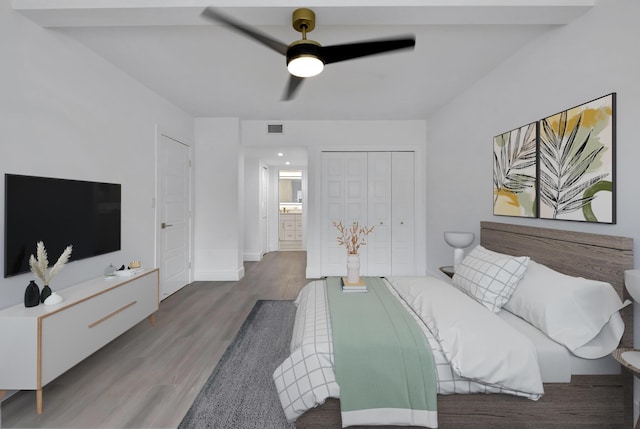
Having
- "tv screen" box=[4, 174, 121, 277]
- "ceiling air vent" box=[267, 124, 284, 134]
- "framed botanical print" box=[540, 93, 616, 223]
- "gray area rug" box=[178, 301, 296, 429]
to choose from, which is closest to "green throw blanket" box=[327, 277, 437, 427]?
"gray area rug" box=[178, 301, 296, 429]

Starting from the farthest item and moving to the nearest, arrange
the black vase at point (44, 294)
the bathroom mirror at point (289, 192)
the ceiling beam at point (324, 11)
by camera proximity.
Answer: the bathroom mirror at point (289, 192) < the black vase at point (44, 294) < the ceiling beam at point (324, 11)

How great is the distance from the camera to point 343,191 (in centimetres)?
484

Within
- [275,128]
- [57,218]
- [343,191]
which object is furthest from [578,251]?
[275,128]

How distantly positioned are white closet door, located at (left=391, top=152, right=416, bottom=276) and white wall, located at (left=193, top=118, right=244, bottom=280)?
256 centimetres

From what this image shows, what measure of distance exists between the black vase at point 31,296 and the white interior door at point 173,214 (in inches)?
69.7

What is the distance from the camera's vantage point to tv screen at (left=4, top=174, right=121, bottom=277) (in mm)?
1910

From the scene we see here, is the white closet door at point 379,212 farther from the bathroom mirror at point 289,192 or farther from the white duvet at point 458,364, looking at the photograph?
the bathroom mirror at point 289,192

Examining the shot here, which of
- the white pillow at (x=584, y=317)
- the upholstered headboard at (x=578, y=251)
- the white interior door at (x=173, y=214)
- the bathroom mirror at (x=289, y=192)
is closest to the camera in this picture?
the white pillow at (x=584, y=317)

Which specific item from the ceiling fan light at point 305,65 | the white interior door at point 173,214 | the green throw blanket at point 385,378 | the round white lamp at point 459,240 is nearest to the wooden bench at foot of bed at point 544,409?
the green throw blanket at point 385,378

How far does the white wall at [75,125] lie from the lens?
1.97m

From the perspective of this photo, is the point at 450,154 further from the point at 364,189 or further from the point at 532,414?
the point at 532,414

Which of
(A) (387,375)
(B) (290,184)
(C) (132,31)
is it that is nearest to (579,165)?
(A) (387,375)

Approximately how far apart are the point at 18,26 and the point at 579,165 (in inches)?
154

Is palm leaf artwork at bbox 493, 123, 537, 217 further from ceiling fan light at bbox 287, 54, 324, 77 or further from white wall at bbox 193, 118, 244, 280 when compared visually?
white wall at bbox 193, 118, 244, 280
